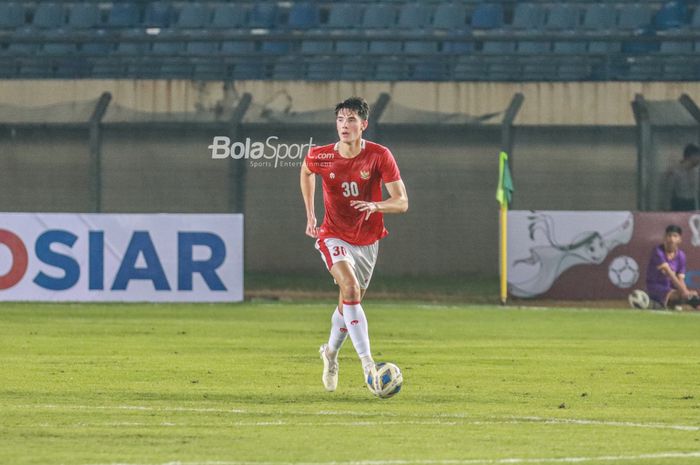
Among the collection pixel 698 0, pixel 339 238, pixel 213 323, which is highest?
pixel 698 0

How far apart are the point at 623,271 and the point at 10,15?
13.8 m

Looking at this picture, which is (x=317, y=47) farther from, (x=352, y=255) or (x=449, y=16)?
(x=352, y=255)

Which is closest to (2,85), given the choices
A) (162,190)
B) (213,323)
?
(162,190)

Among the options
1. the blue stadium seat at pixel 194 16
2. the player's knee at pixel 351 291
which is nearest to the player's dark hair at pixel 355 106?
the player's knee at pixel 351 291

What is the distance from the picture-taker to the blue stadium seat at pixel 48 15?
1145 inches

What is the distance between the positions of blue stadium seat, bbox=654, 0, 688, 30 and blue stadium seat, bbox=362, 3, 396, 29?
492cm

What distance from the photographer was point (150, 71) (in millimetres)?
25625

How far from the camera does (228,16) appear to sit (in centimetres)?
2880

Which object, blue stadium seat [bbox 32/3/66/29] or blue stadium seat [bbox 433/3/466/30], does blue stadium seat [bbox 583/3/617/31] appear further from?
blue stadium seat [bbox 32/3/66/29]

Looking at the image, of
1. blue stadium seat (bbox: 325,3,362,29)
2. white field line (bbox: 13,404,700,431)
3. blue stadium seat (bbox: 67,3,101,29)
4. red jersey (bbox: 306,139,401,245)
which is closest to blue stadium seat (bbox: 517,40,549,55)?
blue stadium seat (bbox: 325,3,362,29)

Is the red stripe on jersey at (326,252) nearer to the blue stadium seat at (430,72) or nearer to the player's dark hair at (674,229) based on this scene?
the player's dark hair at (674,229)

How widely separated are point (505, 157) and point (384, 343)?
6684 millimetres

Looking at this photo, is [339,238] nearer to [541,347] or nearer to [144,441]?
[144,441]

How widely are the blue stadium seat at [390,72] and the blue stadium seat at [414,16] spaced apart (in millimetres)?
2715
